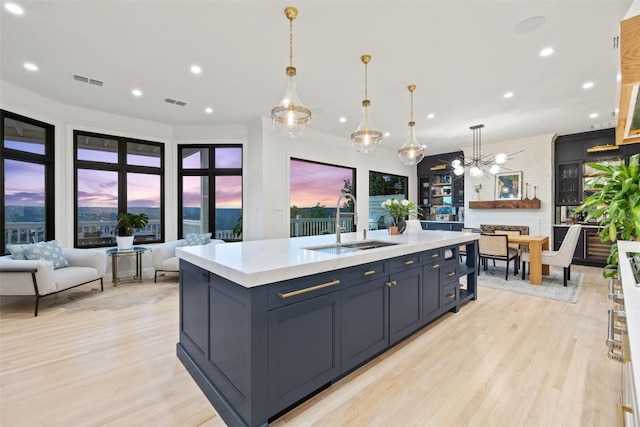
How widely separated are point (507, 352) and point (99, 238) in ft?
20.4

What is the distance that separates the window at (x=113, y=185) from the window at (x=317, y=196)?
114 inches

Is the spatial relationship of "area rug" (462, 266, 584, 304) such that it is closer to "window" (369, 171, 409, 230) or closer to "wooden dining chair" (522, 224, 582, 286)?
"wooden dining chair" (522, 224, 582, 286)

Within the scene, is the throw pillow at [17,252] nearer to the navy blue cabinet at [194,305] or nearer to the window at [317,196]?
the navy blue cabinet at [194,305]

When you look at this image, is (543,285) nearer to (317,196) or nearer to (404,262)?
(404,262)

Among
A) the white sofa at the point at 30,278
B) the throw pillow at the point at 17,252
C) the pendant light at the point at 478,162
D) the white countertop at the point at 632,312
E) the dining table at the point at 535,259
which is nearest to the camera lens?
the white countertop at the point at 632,312

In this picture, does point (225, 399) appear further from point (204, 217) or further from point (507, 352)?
point (204, 217)

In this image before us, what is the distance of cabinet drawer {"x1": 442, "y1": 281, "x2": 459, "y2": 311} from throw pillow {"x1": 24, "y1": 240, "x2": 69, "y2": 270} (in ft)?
15.6

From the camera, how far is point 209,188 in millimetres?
5898

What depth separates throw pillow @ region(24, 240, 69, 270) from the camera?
3686 millimetres

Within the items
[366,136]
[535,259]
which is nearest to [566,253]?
[535,259]

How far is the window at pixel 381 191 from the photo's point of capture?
8.56 metres

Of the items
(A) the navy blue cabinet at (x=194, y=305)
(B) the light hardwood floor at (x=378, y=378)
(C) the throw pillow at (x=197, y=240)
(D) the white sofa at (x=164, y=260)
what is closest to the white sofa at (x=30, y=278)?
(B) the light hardwood floor at (x=378, y=378)

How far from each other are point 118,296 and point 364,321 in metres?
3.73

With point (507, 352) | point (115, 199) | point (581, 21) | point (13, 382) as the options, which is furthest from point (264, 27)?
point (115, 199)
